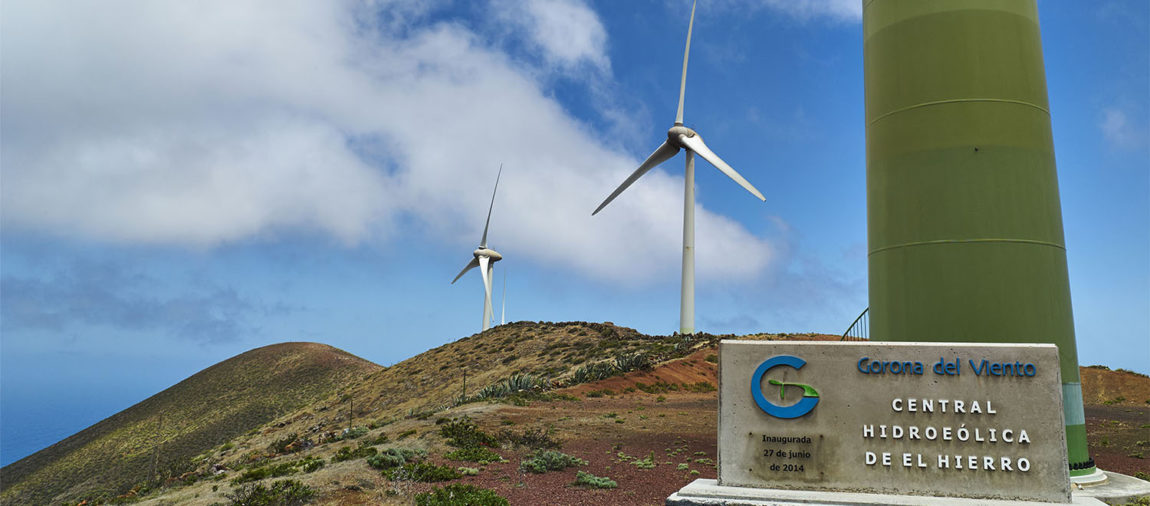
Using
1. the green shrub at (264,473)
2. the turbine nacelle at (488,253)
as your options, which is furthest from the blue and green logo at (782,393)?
the turbine nacelle at (488,253)

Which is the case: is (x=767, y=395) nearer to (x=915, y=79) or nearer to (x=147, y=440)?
(x=915, y=79)

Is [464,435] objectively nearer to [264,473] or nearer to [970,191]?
[264,473]

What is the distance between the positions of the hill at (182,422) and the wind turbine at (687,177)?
1462 inches

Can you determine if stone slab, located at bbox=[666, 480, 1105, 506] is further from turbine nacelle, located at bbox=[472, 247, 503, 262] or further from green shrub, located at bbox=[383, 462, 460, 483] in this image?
turbine nacelle, located at bbox=[472, 247, 503, 262]

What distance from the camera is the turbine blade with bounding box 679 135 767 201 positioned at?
4878cm

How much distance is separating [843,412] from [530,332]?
60299 millimetres

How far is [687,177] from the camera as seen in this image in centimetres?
5206

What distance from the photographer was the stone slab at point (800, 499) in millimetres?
9367

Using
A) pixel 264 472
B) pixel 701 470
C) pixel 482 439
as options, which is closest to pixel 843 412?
pixel 701 470

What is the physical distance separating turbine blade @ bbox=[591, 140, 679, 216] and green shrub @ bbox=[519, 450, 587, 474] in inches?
1508

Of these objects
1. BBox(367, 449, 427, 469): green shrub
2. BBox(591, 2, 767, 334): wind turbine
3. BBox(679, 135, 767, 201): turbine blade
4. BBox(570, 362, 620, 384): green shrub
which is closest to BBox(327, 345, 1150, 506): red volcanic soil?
BBox(367, 449, 427, 469): green shrub

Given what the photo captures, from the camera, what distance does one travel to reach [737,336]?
58.9 meters

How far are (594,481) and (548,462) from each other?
2.35 m

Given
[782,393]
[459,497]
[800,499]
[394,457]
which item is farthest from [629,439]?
[800,499]
